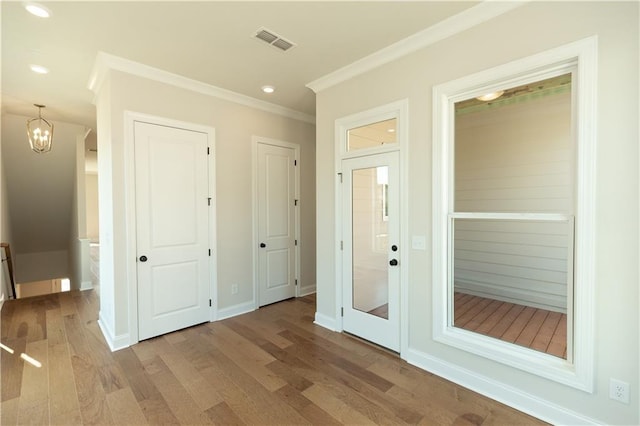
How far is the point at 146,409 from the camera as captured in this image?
84.0 inches

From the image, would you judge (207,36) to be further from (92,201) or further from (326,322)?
(92,201)

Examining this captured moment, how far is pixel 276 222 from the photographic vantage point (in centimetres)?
451

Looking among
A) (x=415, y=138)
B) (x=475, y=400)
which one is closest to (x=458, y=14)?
(x=415, y=138)

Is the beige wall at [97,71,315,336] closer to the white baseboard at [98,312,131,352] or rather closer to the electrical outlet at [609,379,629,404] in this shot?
the white baseboard at [98,312,131,352]

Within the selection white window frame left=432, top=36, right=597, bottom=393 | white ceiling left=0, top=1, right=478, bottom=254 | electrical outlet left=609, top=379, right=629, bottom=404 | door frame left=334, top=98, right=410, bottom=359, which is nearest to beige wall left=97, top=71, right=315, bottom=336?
white ceiling left=0, top=1, right=478, bottom=254

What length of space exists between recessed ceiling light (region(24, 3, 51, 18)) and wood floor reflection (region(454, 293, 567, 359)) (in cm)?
419

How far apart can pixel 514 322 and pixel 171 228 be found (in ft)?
13.9

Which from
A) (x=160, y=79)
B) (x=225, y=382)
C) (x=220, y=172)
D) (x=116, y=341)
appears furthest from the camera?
(x=220, y=172)

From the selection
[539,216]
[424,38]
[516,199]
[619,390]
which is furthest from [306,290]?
[424,38]

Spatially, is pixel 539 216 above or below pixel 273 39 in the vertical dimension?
below

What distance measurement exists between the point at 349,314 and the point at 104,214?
10.2 feet

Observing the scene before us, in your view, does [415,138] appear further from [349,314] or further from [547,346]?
[547,346]

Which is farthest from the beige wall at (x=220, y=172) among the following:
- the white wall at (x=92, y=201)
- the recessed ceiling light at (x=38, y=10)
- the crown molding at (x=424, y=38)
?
the white wall at (x=92, y=201)

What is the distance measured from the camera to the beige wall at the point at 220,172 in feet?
9.96
